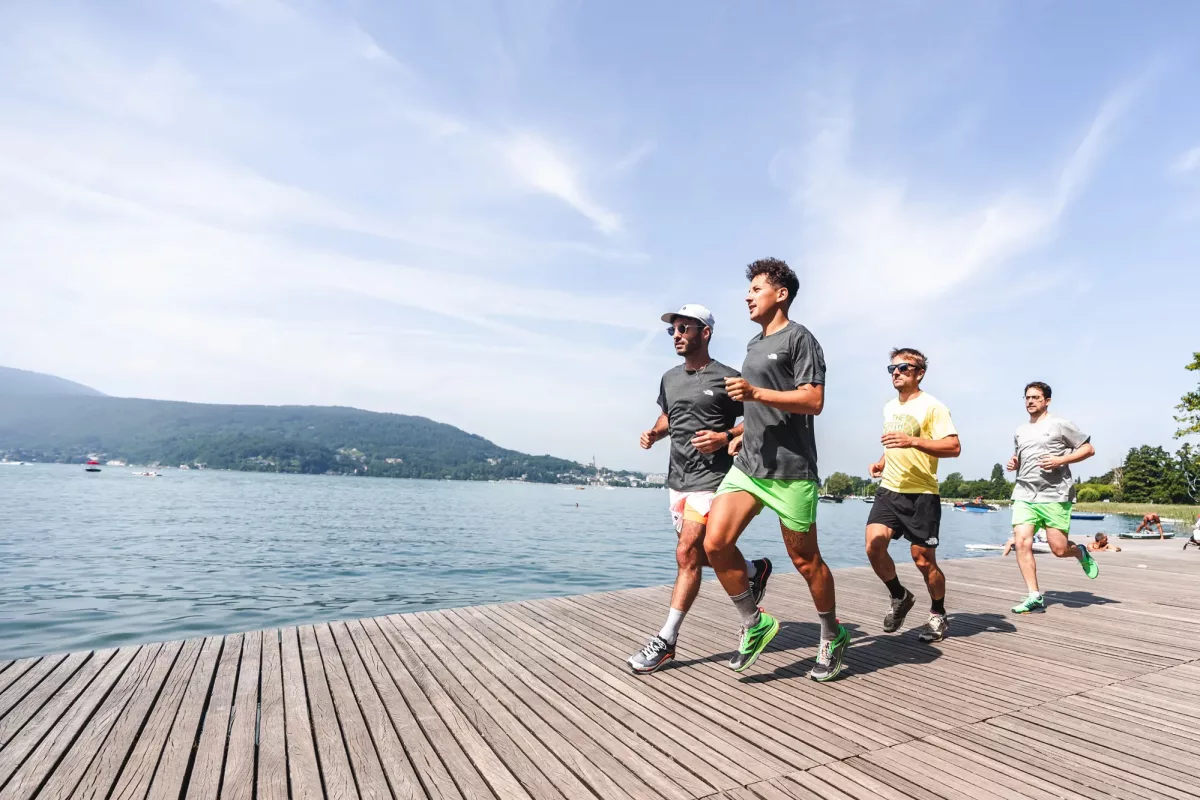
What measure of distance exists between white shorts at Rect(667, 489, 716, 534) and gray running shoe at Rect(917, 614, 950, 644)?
2057mm

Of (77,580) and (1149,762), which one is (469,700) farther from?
(77,580)

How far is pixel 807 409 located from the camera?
3322mm

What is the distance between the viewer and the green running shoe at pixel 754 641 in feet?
11.8

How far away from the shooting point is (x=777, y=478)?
3.48 meters

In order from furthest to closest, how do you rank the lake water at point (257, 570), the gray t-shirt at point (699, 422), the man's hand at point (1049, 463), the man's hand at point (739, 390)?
1. the lake water at point (257, 570)
2. the man's hand at point (1049, 463)
3. the gray t-shirt at point (699, 422)
4. the man's hand at point (739, 390)

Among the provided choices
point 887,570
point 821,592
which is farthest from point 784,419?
point 887,570

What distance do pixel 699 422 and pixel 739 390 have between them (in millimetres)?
1027

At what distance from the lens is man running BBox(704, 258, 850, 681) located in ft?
11.4

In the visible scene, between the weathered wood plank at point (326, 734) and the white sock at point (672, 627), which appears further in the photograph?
the white sock at point (672, 627)

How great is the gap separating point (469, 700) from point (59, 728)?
1760mm

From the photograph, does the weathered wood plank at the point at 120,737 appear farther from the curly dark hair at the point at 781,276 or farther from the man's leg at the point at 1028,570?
the man's leg at the point at 1028,570

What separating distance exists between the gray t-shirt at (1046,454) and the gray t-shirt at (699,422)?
362 cm

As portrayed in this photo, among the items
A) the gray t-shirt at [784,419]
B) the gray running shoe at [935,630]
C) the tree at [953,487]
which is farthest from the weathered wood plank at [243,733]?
the tree at [953,487]

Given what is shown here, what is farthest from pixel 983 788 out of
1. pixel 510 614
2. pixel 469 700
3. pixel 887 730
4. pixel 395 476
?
pixel 395 476
